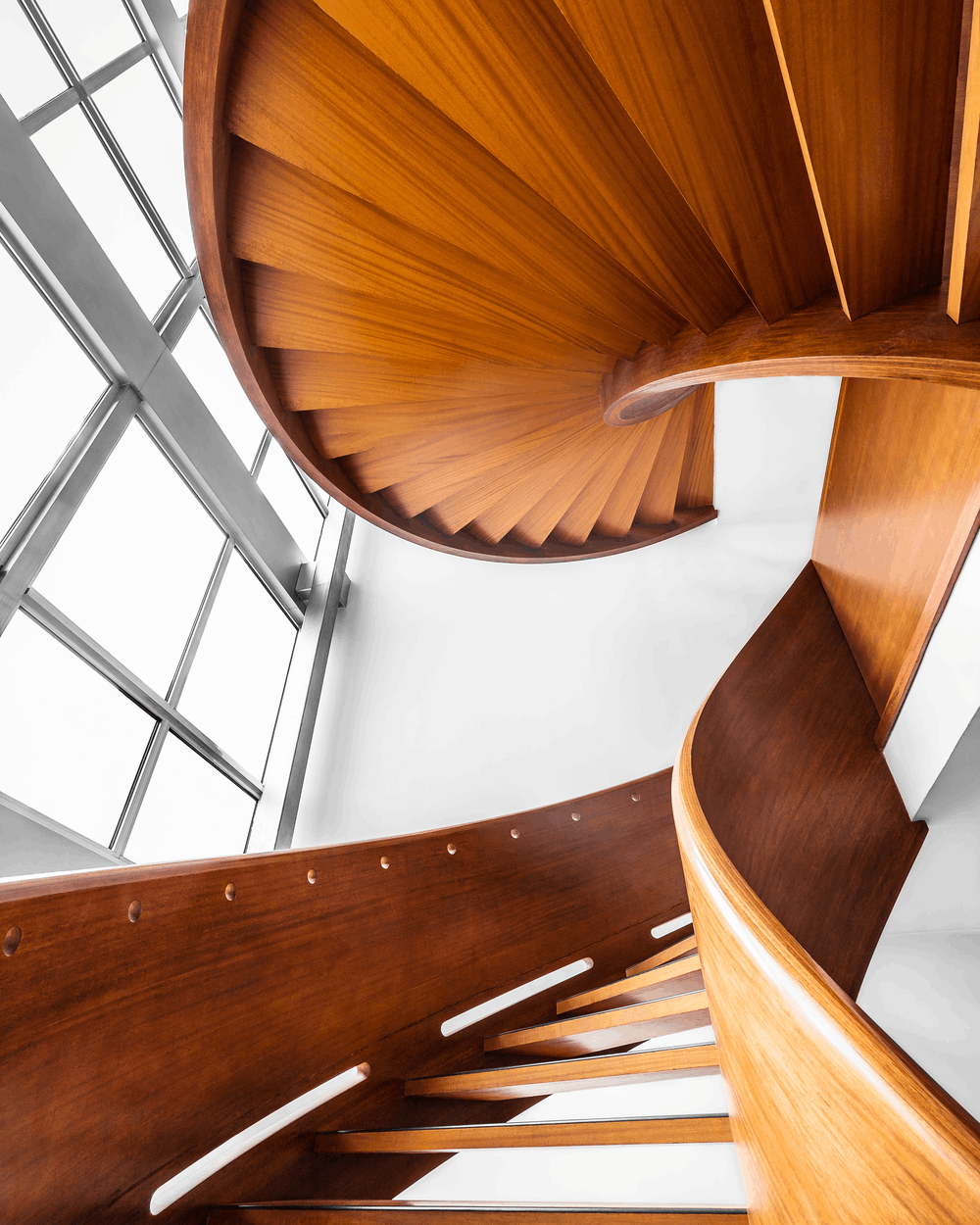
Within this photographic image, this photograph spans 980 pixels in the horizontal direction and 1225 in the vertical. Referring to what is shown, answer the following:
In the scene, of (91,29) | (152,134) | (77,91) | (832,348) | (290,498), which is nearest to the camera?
(832,348)

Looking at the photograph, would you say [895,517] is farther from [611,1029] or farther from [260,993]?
[260,993]

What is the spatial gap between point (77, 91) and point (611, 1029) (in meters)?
3.68

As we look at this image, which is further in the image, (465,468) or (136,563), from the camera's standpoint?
(465,468)

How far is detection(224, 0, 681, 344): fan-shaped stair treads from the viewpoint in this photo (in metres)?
1.75

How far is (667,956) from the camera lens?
2.03 meters

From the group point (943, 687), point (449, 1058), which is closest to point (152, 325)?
point (449, 1058)

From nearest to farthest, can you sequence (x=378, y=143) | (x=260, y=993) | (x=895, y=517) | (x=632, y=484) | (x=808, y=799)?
(x=260, y=993) < (x=378, y=143) < (x=808, y=799) < (x=895, y=517) < (x=632, y=484)

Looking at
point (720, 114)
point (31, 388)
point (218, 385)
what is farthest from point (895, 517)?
point (218, 385)

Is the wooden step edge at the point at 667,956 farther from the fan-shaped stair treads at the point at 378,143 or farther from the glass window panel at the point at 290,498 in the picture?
the glass window panel at the point at 290,498

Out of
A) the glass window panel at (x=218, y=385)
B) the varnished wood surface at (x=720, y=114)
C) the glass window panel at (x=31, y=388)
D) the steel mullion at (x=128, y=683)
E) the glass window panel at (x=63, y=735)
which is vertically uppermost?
the glass window panel at (x=218, y=385)

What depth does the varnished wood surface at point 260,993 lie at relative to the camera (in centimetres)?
104

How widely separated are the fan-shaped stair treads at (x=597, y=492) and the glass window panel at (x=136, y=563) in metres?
2.05

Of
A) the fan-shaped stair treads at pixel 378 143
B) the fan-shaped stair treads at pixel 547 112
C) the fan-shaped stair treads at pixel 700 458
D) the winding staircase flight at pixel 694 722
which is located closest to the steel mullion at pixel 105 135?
the winding staircase flight at pixel 694 722

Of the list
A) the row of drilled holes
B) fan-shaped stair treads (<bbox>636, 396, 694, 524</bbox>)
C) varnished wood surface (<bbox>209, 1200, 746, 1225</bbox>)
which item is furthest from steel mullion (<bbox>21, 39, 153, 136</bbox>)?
varnished wood surface (<bbox>209, 1200, 746, 1225</bbox>)
